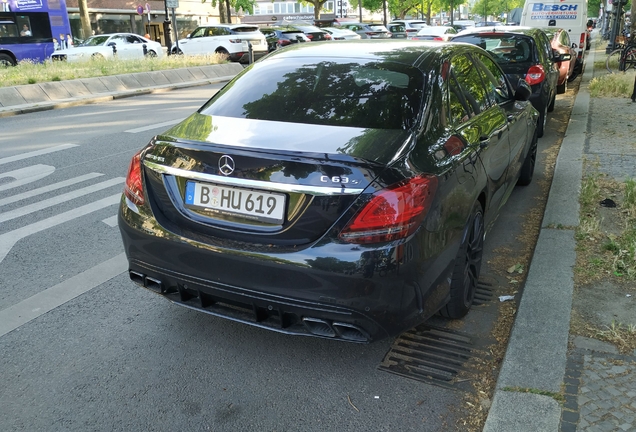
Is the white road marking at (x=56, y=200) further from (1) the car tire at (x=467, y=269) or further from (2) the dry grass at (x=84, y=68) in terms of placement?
(2) the dry grass at (x=84, y=68)

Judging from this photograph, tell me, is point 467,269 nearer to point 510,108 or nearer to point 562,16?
point 510,108

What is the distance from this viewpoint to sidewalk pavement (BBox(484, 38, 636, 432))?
2.68 metres

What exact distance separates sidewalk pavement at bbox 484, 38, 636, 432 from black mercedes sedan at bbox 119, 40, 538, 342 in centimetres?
45

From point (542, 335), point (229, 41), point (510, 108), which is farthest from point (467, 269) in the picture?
point (229, 41)

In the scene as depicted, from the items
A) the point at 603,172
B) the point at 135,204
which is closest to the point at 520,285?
the point at 135,204

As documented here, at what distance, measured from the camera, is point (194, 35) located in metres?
26.7

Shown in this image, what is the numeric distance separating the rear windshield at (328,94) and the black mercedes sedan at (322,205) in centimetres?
1

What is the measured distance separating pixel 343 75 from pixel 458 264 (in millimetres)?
1320

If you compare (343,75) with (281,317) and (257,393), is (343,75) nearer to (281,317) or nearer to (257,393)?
(281,317)

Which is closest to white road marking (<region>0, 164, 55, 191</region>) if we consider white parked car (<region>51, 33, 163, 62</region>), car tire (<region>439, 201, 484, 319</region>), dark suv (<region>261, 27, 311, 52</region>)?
car tire (<region>439, 201, 484, 319</region>)

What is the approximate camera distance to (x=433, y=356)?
3320 millimetres

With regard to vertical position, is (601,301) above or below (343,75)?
below

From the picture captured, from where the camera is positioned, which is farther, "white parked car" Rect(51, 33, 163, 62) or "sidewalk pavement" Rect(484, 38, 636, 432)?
"white parked car" Rect(51, 33, 163, 62)

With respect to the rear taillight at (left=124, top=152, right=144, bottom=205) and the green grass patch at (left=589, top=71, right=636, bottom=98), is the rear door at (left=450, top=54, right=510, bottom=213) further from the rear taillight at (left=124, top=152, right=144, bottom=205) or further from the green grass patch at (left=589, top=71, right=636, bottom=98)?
the green grass patch at (left=589, top=71, right=636, bottom=98)
